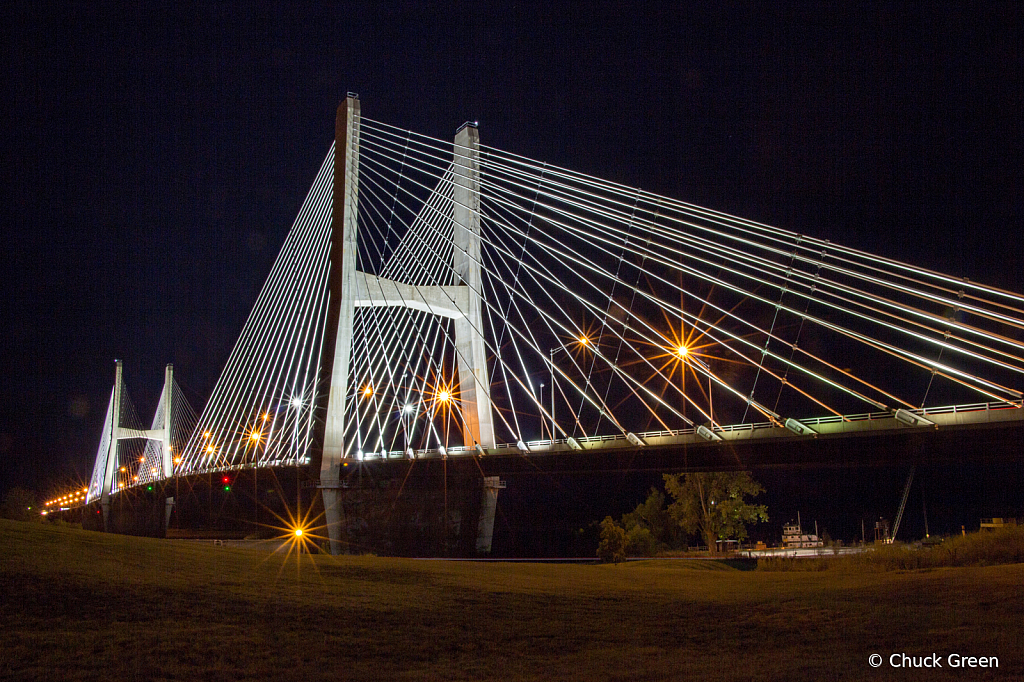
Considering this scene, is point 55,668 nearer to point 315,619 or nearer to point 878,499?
point 315,619

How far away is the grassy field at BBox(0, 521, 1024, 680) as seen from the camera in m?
7.54

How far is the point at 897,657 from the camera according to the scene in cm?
811

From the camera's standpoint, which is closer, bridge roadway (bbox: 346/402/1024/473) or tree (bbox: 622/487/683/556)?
bridge roadway (bbox: 346/402/1024/473)

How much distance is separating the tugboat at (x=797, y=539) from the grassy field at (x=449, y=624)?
23.7m

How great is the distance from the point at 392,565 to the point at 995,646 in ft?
33.9

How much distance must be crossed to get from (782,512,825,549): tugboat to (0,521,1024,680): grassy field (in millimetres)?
23748

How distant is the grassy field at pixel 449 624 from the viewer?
7.54 metres

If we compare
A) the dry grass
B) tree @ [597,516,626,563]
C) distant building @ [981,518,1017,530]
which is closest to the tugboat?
distant building @ [981,518,1017,530]

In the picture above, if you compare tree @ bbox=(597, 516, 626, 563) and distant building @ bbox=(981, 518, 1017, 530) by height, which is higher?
distant building @ bbox=(981, 518, 1017, 530)

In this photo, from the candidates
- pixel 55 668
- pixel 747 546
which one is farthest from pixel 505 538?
pixel 55 668

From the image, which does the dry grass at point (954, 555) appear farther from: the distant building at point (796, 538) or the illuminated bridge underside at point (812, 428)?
the distant building at point (796, 538)

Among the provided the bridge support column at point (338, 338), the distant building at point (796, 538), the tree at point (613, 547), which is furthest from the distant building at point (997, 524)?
the bridge support column at point (338, 338)

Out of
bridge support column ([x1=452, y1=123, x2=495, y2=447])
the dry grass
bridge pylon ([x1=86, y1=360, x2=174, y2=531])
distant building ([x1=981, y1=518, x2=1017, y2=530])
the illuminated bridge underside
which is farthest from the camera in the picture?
bridge pylon ([x1=86, y1=360, x2=174, y2=531])

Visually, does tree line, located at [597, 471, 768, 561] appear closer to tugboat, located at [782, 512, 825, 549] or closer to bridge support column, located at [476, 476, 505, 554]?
tugboat, located at [782, 512, 825, 549]
